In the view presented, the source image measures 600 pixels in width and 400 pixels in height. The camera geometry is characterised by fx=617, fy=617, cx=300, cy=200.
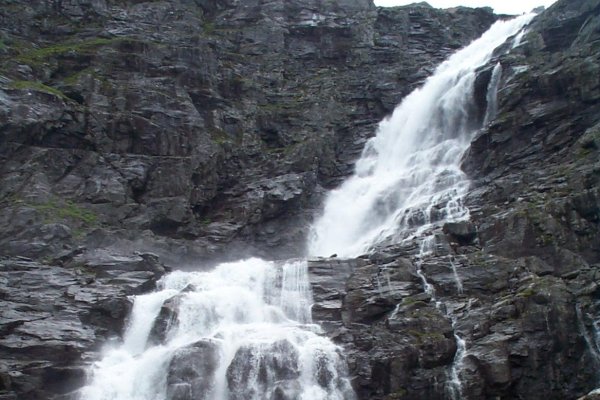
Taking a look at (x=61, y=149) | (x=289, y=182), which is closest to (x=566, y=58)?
(x=289, y=182)

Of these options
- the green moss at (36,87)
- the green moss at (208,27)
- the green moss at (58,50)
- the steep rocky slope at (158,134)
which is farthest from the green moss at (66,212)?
the green moss at (208,27)

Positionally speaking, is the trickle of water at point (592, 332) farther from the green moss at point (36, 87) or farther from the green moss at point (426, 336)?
the green moss at point (36, 87)

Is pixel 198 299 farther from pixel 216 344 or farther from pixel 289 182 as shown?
pixel 289 182

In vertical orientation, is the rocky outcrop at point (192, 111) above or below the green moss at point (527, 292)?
above

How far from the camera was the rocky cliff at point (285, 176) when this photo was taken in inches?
1075

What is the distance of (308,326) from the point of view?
30234 millimetres

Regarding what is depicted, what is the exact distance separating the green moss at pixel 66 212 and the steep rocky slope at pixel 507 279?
15620 mm

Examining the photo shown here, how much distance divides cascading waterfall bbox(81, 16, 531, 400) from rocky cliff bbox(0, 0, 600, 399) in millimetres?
1297

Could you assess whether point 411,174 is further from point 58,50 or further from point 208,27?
point 58,50

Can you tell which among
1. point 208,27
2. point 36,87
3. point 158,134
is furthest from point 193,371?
point 208,27

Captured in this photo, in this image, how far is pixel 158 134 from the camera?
47.2 metres

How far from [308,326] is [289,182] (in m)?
20.0

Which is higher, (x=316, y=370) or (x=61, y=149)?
(x=61, y=149)

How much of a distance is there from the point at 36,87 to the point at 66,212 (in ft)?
36.1
